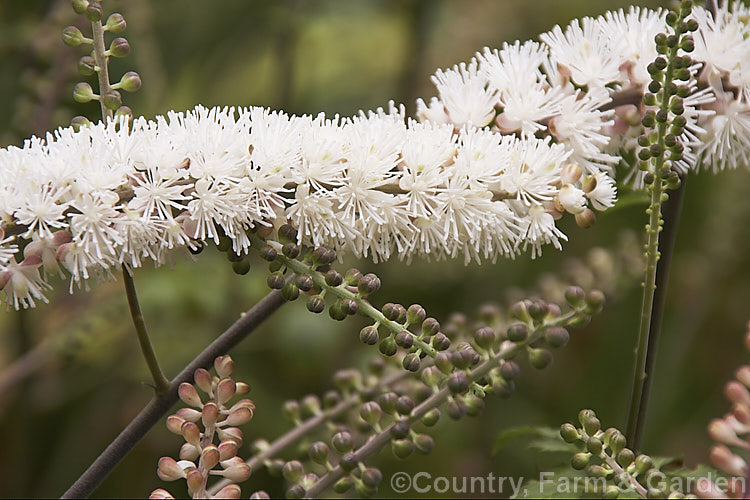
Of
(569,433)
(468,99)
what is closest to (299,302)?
(468,99)

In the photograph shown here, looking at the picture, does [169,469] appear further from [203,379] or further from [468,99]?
[468,99]

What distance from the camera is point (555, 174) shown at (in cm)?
46

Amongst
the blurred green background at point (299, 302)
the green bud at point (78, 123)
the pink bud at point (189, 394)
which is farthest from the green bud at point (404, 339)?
the blurred green background at point (299, 302)

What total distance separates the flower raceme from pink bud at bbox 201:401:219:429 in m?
0.08

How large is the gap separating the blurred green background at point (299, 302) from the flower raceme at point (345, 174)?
10.9 inches

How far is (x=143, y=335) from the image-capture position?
1.45 ft

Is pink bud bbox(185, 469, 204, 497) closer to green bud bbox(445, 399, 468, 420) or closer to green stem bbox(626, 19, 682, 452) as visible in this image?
green bud bbox(445, 399, 468, 420)

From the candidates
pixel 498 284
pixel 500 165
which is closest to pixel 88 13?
pixel 500 165

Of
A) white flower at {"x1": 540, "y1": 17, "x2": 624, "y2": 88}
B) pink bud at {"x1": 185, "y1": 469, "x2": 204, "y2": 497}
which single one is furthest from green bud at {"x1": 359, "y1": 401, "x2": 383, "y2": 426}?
white flower at {"x1": 540, "y1": 17, "x2": 624, "y2": 88}

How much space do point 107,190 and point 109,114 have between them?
3.5 inches

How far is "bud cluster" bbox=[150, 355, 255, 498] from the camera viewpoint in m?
0.38

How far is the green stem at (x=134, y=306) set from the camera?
44 centimetres

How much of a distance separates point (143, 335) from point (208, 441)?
2.8 inches

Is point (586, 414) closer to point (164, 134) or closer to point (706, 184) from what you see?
point (164, 134)
